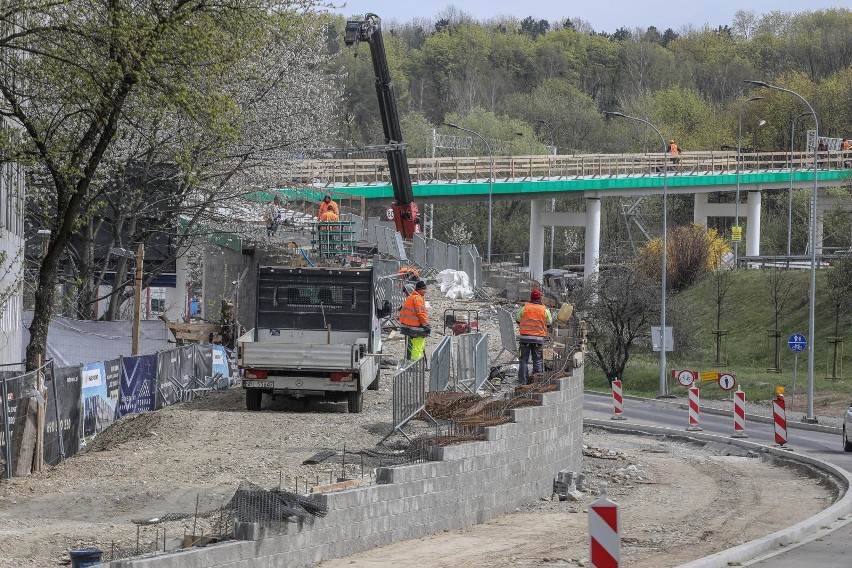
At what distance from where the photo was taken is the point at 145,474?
18.7 m

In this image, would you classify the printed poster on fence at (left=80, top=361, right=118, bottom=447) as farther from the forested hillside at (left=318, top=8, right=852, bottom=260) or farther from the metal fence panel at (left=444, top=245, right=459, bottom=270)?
the forested hillside at (left=318, top=8, right=852, bottom=260)

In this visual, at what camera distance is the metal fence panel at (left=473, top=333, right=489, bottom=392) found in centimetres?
2706

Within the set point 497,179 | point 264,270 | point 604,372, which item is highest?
point 497,179

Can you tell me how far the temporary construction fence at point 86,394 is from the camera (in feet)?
61.7

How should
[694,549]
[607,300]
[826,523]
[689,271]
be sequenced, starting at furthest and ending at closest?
[689,271] < [607,300] < [826,523] < [694,549]

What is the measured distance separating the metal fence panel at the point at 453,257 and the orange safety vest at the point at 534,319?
93.8ft

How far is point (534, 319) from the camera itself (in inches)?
997

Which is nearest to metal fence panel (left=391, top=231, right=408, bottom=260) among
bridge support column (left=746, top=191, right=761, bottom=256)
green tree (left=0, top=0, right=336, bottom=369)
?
green tree (left=0, top=0, right=336, bottom=369)

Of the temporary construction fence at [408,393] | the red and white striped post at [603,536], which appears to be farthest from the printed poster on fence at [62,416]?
the red and white striped post at [603,536]

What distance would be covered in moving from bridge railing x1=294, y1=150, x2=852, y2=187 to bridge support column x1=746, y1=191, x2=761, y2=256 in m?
2.02

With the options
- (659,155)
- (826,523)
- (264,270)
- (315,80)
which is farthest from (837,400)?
(659,155)

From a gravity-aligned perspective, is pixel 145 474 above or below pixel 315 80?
below

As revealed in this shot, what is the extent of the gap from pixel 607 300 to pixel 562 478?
109 feet

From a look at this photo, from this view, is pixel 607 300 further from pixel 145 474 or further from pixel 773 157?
pixel 773 157
